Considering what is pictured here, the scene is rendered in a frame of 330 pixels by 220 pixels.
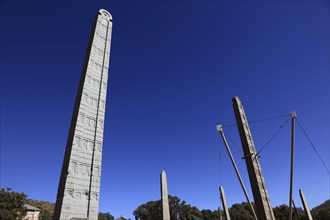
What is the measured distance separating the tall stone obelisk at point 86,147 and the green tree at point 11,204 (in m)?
35.3

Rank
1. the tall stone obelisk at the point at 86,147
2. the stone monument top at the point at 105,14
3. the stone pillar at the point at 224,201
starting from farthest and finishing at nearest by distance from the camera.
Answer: the stone monument top at the point at 105,14, the stone pillar at the point at 224,201, the tall stone obelisk at the point at 86,147

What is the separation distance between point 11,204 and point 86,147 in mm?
36852

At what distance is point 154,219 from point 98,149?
2305 inches

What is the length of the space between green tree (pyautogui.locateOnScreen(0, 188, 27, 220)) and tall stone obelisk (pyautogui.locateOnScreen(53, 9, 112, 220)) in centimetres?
3534

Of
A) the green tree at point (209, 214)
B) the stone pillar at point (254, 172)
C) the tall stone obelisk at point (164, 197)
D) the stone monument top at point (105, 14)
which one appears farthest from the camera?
the green tree at point (209, 214)

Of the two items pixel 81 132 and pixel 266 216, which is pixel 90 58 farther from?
pixel 266 216

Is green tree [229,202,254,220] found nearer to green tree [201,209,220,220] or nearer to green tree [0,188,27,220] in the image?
green tree [201,209,220,220]

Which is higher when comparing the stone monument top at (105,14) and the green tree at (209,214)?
the stone monument top at (105,14)

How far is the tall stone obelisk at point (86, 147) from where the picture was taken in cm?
681

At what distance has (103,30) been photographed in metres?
11.6

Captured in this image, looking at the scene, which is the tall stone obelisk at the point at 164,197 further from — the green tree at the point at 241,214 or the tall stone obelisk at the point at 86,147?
the green tree at the point at 241,214

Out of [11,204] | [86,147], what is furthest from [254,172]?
[11,204]

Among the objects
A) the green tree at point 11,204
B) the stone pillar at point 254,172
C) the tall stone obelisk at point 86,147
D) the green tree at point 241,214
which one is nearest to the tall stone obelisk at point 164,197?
the tall stone obelisk at point 86,147

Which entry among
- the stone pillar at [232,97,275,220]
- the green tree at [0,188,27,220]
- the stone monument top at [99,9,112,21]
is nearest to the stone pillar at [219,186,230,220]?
the stone pillar at [232,97,275,220]
